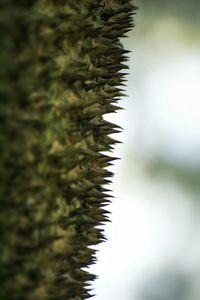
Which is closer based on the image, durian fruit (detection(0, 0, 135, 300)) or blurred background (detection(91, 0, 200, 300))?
durian fruit (detection(0, 0, 135, 300))

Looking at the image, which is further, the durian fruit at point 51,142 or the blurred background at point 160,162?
the blurred background at point 160,162

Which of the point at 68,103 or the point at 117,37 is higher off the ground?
the point at 117,37

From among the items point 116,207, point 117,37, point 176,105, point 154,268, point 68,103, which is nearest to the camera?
point 68,103

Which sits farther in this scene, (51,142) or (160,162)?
(160,162)

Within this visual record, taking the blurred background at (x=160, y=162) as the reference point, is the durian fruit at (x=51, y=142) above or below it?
below

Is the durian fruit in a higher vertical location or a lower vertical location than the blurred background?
lower

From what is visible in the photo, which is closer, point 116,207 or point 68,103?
point 68,103

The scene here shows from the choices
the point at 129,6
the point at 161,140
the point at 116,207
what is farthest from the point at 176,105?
the point at 129,6

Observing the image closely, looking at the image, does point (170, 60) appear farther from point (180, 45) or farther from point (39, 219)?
point (39, 219)
